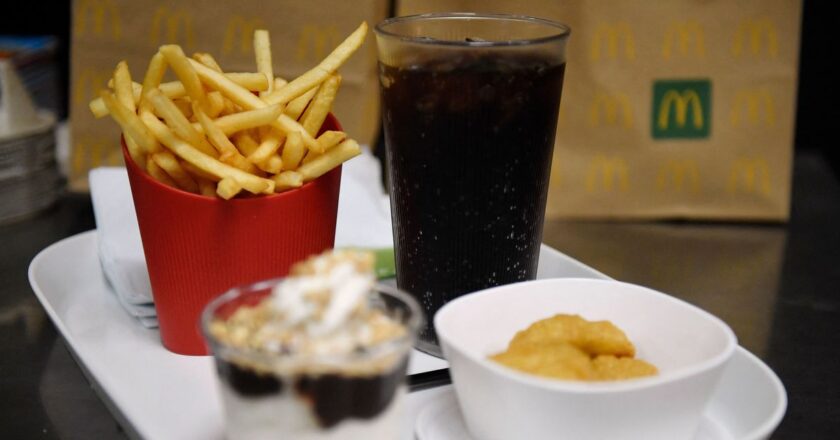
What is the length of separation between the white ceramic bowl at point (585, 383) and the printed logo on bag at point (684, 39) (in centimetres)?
86

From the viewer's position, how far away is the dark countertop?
3.64 ft

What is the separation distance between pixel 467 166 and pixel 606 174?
82 cm

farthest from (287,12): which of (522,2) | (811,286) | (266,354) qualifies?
(266,354)

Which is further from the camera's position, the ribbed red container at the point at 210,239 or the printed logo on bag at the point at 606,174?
the printed logo on bag at the point at 606,174

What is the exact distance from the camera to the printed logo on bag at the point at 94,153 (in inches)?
72.8

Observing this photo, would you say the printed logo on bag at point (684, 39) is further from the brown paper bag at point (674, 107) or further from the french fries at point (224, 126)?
the french fries at point (224, 126)

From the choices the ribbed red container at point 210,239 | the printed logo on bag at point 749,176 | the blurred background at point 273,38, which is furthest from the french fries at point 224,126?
the printed logo on bag at point 749,176

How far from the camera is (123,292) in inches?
49.6

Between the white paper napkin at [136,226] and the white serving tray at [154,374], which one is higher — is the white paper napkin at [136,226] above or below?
above

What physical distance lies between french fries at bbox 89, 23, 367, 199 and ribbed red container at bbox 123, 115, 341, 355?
0.02 m

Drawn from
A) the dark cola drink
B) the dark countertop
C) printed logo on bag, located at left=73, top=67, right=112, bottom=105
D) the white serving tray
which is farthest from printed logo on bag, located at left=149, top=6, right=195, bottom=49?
the dark cola drink

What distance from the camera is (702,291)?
1.55m

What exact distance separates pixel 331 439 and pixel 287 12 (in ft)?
3.83

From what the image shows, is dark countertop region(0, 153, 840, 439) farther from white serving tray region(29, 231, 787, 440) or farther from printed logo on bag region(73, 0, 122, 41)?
printed logo on bag region(73, 0, 122, 41)
